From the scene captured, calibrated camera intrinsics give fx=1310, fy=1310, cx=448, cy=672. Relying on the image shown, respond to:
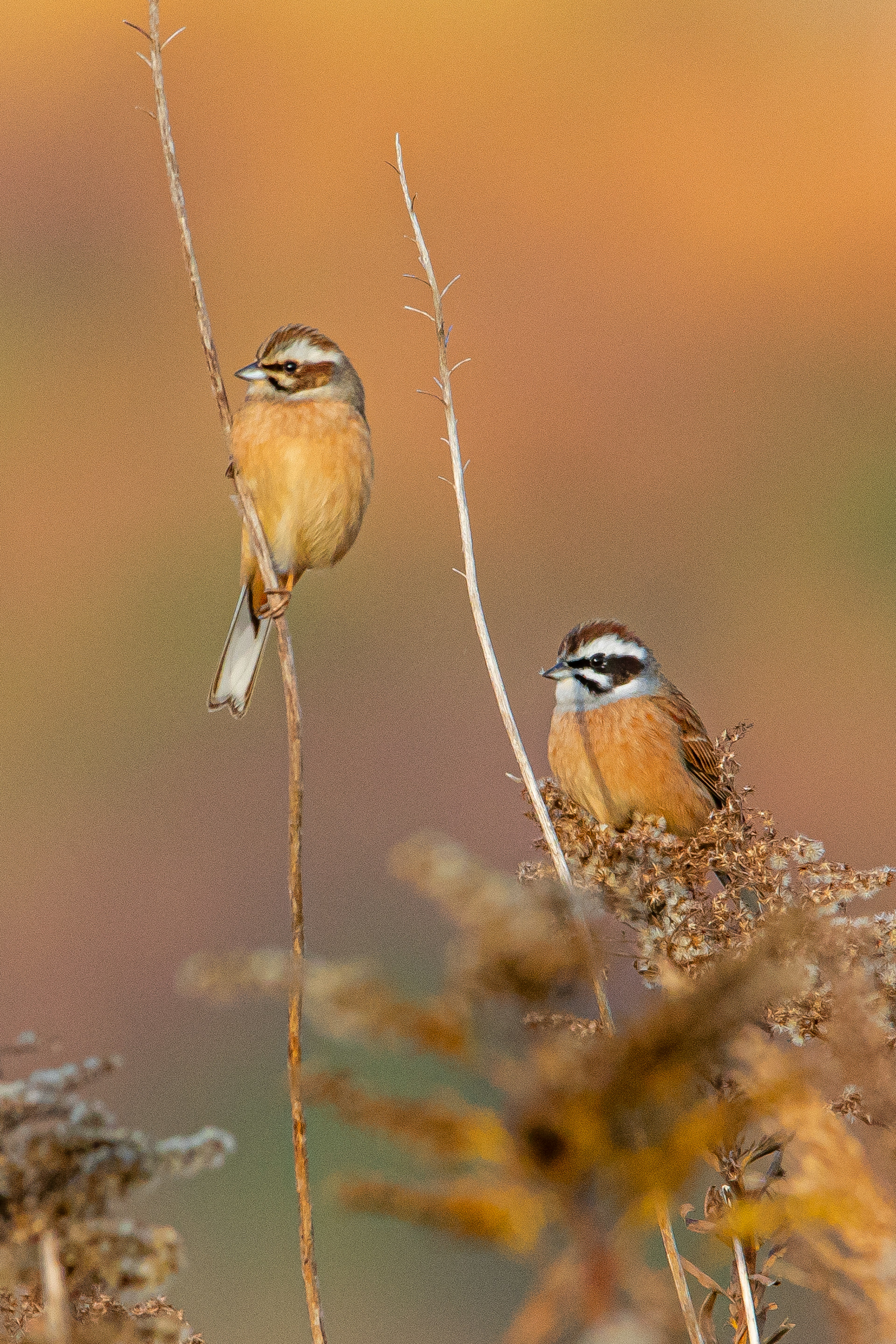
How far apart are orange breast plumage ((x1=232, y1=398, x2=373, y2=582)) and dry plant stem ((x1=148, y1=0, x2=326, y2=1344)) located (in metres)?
1.32

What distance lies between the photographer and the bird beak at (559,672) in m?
3.65

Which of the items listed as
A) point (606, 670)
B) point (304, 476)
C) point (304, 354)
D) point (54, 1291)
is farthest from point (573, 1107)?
point (606, 670)

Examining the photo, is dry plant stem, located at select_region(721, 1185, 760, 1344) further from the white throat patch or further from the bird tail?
the white throat patch

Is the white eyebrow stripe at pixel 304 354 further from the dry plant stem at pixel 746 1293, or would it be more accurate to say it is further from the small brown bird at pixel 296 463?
the dry plant stem at pixel 746 1293

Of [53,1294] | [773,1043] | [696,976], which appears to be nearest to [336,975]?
[53,1294]

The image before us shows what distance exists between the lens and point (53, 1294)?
85cm

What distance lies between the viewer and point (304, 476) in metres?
3.30

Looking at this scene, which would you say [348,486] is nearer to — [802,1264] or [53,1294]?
[802,1264]

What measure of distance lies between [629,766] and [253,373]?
149 cm

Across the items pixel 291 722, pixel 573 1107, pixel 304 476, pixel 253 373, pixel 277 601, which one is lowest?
pixel 573 1107

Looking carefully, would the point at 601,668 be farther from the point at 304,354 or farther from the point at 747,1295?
the point at 747,1295

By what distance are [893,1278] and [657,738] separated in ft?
9.40

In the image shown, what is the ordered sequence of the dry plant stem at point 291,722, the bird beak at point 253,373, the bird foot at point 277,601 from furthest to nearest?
1. the bird beak at point 253,373
2. the bird foot at point 277,601
3. the dry plant stem at point 291,722

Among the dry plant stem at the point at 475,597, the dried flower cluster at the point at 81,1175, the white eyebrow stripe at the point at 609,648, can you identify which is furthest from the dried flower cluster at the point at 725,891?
the white eyebrow stripe at the point at 609,648
